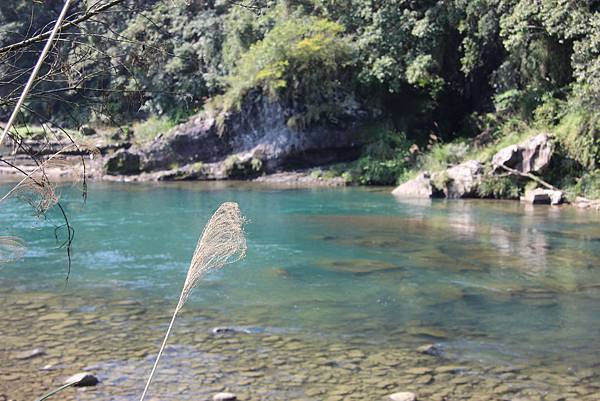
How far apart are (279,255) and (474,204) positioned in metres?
9.21

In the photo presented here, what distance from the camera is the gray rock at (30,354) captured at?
Answer: 693 centimetres

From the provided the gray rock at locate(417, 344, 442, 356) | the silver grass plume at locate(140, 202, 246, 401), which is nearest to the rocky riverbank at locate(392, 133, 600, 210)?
the gray rock at locate(417, 344, 442, 356)

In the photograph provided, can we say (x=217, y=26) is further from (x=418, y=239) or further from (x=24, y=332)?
(x=24, y=332)

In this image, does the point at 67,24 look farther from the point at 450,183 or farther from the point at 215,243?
the point at 450,183

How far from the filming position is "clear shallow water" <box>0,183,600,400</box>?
8.06 meters

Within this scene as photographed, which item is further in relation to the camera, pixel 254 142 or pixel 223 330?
pixel 254 142

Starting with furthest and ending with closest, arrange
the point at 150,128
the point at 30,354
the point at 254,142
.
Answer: the point at 150,128
the point at 254,142
the point at 30,354

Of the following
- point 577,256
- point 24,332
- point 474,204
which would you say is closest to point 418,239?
point 577,256

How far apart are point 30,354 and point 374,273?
18.1 feet

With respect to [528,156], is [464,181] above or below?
below

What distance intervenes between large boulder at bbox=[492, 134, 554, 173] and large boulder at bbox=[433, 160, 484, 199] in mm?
557

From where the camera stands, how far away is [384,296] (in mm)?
9695

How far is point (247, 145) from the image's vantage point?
29531 mm

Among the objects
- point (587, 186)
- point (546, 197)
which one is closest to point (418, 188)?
point (546, 197)
